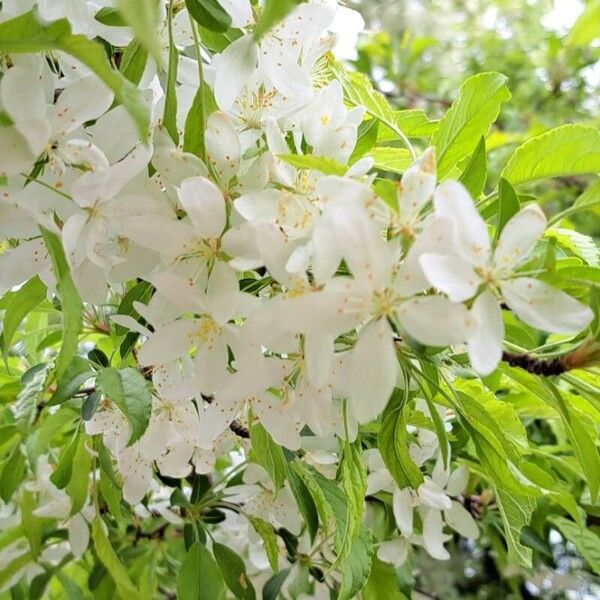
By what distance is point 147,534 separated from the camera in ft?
3.20

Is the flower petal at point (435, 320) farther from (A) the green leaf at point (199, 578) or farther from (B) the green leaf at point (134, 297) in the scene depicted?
(A) the green leaf at point (199, 578)

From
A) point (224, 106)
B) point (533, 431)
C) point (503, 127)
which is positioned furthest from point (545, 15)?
point (224, 106)

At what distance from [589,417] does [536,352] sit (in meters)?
0.11

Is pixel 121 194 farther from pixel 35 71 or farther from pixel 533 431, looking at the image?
pixel 533 431

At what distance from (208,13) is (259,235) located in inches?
5.6

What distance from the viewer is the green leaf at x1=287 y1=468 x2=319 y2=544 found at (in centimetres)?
65

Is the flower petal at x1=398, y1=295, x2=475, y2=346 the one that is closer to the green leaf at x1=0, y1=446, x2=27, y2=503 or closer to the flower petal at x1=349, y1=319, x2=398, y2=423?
the flower petal at x1=349, y1=319, x2=398, y2=423

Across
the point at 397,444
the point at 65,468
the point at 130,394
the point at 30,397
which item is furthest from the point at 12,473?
the point at 397,444

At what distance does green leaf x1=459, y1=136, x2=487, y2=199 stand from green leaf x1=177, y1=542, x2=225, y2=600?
1.38 ft

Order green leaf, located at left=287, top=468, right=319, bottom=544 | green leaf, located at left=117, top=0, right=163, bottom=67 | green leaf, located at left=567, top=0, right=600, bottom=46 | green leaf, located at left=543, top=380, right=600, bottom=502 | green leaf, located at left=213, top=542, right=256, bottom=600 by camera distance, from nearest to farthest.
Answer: green leaf, located at left=117, top=0, right=163, bottom=67 < green leaf, located at left=543, top=380, right=600, bottom=502 < green leaf, located at left=287, top=468, right=319, bottom=544 < green leaf, located at left=213, top=542, right=256, bottom=600 < green leaf, located at left=567, top=0, right=600, bottom=46

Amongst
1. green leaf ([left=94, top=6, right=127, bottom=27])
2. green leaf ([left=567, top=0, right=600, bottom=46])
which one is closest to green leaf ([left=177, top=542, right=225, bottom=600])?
green leaf ([left=94, top=6, right=127, bottom=27])

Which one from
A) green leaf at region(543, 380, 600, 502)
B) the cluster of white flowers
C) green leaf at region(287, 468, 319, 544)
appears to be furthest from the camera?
green leaf at region(287, 468, 319, 544)

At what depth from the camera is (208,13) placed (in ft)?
1.53

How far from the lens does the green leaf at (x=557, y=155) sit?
0.54 meters
